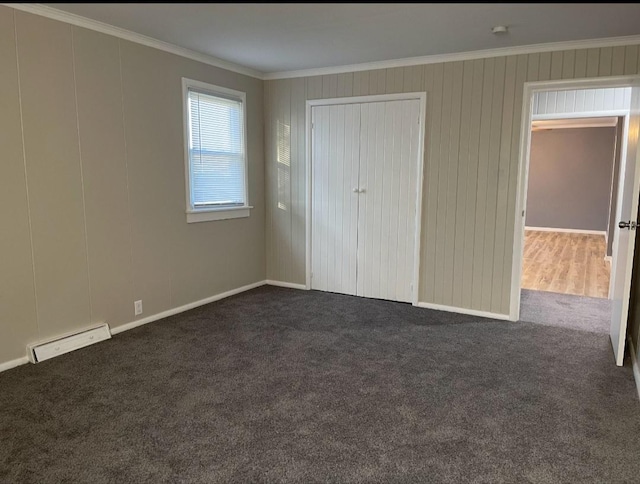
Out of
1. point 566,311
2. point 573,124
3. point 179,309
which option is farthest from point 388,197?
point 573,124

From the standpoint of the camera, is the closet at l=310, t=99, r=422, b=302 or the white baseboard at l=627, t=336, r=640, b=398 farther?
the closet at l=310, t=99, r=422, b=302

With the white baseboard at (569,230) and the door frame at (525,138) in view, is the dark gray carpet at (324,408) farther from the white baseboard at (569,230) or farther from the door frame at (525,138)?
the white baseboard at (569,230)

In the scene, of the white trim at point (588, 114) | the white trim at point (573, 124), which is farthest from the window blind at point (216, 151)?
the white trim at point (573, 124)

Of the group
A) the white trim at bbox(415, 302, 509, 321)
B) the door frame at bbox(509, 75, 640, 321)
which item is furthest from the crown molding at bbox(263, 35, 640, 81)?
the white trim at bbox(415, 302, 509, 321)

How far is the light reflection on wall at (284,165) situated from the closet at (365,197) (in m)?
0.30

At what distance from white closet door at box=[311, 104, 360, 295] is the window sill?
769mm

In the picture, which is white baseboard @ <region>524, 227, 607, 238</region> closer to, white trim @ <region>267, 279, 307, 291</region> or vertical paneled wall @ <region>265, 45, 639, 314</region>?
Answer: vertical paneled wall @ <region>265, 45, 639, 314</region>

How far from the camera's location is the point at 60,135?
10.8ft

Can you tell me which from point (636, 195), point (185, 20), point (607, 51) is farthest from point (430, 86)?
point (185, 20)

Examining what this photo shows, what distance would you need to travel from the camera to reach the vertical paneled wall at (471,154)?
13.0 feet

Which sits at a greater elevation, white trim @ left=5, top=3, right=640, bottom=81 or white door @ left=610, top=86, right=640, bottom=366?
white trim @ left=5, top=3, right=640, bottom=81

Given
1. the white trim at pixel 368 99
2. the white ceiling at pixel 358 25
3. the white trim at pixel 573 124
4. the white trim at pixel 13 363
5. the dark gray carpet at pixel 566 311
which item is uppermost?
the white trim at pixel 573 124

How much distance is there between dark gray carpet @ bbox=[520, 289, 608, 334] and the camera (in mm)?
4160

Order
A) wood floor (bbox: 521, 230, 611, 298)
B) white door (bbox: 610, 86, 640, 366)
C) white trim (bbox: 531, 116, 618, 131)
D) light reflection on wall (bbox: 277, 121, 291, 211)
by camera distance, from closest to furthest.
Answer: white door (bbox: 610, 86, 640, 366) < light reflection on wall (bbox: 277, 121, 291, 211) < wood floor (bbox: 521, 230, 611, 298) < white trim (bbox: 531, 116, 618, 131)
